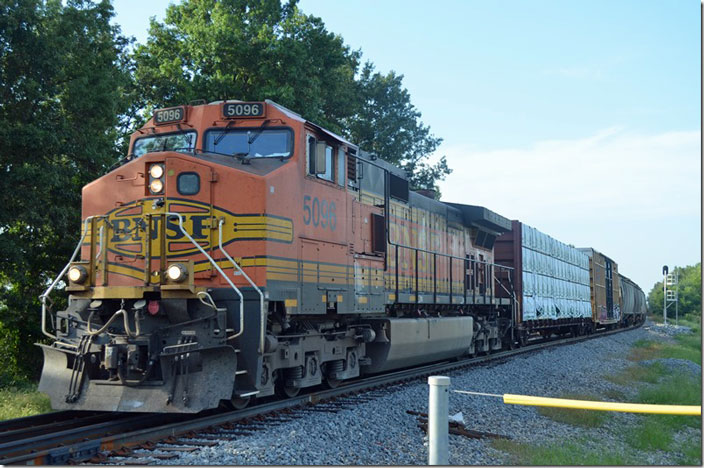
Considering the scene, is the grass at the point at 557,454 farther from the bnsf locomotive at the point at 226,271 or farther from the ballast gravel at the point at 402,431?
the bnsf locomotive at the point at 226,271

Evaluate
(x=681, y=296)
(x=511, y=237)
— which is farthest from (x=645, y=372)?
(x=681, y=296)

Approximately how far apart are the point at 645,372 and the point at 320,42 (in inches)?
614

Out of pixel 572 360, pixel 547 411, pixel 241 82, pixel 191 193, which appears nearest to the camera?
pixel 191 193

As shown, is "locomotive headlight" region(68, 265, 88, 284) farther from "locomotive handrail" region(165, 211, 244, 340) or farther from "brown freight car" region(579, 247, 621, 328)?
"brown freight car" region(579, 247, 621, 328)

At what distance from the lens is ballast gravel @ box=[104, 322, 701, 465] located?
235 inches

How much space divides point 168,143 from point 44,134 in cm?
447

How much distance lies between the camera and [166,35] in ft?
77.6

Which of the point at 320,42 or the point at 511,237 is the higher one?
the point at 320,42

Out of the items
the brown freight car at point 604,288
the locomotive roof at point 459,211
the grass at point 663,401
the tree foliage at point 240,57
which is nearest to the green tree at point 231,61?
the tree foliage at point 240,57

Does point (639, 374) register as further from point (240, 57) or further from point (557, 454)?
point (240, 57)

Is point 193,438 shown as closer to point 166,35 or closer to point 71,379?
point 71,379

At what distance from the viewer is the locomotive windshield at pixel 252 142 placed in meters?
8.43

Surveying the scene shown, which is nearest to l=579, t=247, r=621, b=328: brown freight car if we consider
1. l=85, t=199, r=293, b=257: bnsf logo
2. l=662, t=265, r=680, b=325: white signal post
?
l=662, t=265, r=680, b=325: white signal post

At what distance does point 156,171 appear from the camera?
7809mm
